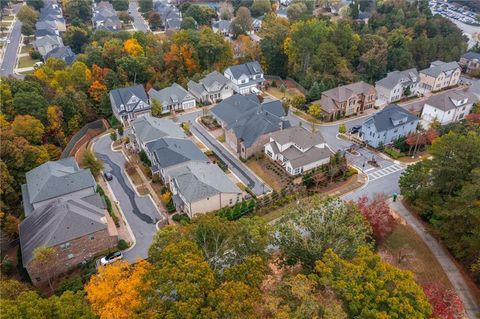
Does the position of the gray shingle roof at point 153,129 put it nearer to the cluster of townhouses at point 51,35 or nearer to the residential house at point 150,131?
the residential house at point 150,131

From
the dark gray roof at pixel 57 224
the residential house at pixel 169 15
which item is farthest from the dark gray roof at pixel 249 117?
the residential house at pixel 169 15

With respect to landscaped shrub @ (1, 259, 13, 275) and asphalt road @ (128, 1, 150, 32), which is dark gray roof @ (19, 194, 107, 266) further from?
asphalt road @ (128, 1, 150, 32)

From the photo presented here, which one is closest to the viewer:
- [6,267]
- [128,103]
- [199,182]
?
[6,267]

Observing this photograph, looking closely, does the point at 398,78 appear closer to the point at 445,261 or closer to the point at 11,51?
the point at 445,261

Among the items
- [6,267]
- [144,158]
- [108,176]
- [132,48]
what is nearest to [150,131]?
[144,158]

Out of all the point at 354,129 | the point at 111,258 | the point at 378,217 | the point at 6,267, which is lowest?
the point at 6,267

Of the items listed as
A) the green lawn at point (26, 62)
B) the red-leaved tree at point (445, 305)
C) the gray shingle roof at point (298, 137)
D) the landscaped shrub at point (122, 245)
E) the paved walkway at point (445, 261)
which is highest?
the red-leaved tree at point (445, 305)
